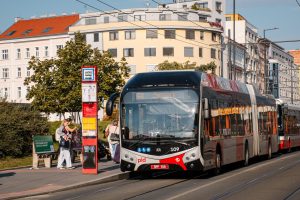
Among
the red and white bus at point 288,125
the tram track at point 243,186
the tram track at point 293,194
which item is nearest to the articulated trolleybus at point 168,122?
the tram track at point 243,186

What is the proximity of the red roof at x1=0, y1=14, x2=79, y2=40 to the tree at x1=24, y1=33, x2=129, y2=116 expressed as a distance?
4888 centimetres

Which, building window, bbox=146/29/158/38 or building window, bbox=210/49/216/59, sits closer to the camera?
building window, bbox=146/29/158/38

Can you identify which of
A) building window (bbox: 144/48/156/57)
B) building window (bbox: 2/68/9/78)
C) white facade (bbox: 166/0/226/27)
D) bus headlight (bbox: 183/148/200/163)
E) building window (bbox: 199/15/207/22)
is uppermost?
white facade (bbox: 166/0/226/27)

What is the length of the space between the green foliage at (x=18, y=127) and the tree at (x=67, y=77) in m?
19.9

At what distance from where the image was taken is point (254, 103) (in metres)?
29.5

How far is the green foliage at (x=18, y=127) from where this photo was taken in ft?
95.1

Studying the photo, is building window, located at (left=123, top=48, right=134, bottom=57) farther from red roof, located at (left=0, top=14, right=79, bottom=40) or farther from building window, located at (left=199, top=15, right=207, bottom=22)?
building window, located at (left=199, top=15, right=207, bottom=22)

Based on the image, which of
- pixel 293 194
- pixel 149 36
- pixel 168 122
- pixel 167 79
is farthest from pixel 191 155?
pixel 149 36

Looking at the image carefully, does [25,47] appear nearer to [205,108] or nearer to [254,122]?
[254,122]

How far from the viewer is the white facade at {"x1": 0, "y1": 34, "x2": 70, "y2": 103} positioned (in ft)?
339

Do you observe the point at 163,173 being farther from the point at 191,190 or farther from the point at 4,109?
the point at 4,109

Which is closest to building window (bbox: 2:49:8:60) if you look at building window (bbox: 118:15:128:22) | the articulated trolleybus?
building window (bbox: 118:15:128:22)

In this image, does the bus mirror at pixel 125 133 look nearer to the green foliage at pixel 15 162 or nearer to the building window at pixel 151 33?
the green foliage at pixel 15 162

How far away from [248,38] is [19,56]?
130ft
